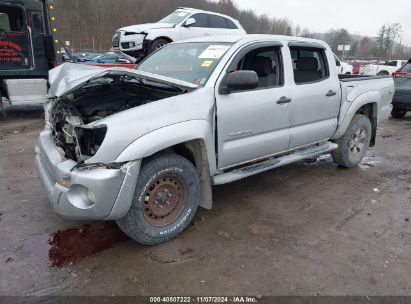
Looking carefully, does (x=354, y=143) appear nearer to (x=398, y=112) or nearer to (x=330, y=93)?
(x=330, y=93)

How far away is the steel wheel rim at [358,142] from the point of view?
5508 mm

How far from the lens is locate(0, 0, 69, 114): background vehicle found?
870cm

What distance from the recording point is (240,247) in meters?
3.28

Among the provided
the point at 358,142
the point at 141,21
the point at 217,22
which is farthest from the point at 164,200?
the point at 141,21

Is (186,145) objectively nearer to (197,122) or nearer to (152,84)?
(197,122)

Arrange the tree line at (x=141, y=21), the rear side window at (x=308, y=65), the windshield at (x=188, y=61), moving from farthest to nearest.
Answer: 1. the tree line at (x=141, y=21)
2. the rear side window at (x=308, y=65)
3. the windshield at (x=188, y=61)

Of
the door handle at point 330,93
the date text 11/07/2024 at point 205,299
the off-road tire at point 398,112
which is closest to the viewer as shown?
Result: the date text 11/07/2024 at point 205,299

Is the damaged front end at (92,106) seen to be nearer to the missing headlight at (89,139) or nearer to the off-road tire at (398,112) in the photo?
the missing headlight at (89,139)

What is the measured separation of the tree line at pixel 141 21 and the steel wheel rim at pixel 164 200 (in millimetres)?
42655

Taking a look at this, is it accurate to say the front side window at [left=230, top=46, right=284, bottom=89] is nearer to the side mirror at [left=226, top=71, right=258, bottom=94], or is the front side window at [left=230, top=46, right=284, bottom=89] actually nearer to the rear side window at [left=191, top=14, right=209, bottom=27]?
the side mirror at [left=226, top=71, right=258, bottom=94]

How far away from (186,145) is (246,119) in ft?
2.35

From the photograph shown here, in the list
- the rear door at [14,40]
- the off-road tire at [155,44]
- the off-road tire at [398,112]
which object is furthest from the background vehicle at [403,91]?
the rear door at [14,40]

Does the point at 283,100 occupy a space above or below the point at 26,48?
below

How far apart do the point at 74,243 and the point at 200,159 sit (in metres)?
1.43
